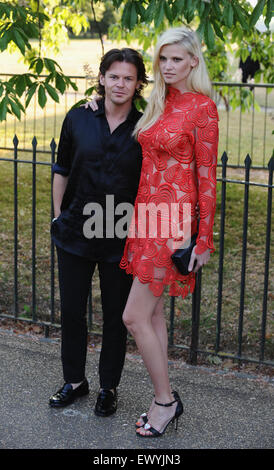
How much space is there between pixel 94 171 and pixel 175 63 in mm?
→ 697

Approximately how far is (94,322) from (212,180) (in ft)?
8.60

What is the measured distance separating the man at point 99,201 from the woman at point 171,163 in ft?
0.48

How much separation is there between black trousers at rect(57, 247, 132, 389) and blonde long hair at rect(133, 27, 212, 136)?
2.70 ft

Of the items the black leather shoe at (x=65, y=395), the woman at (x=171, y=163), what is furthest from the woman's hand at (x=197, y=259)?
the black leather shoe at (x=65, y=395)

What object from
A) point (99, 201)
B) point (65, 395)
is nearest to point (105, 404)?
point (65, 395)

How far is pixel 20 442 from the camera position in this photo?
11.6 feet

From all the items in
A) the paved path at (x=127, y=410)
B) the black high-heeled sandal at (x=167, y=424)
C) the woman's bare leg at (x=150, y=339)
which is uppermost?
the woman's bare leg at (x=150, y=339)

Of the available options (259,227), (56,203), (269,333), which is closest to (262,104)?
(259,227)

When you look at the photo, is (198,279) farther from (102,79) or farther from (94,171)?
(102,79)

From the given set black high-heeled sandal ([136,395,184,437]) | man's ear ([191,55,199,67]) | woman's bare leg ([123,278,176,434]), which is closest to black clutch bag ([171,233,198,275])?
woman's bare leg ([123,278,176,434])

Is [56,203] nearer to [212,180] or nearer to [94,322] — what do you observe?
[212,180]

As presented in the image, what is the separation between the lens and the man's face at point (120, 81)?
3467mm

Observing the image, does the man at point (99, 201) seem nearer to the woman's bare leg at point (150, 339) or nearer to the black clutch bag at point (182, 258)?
the woman's bare leg at point (150, 339)

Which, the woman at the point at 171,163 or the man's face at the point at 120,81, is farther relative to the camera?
the man's face at the point at 120,81
